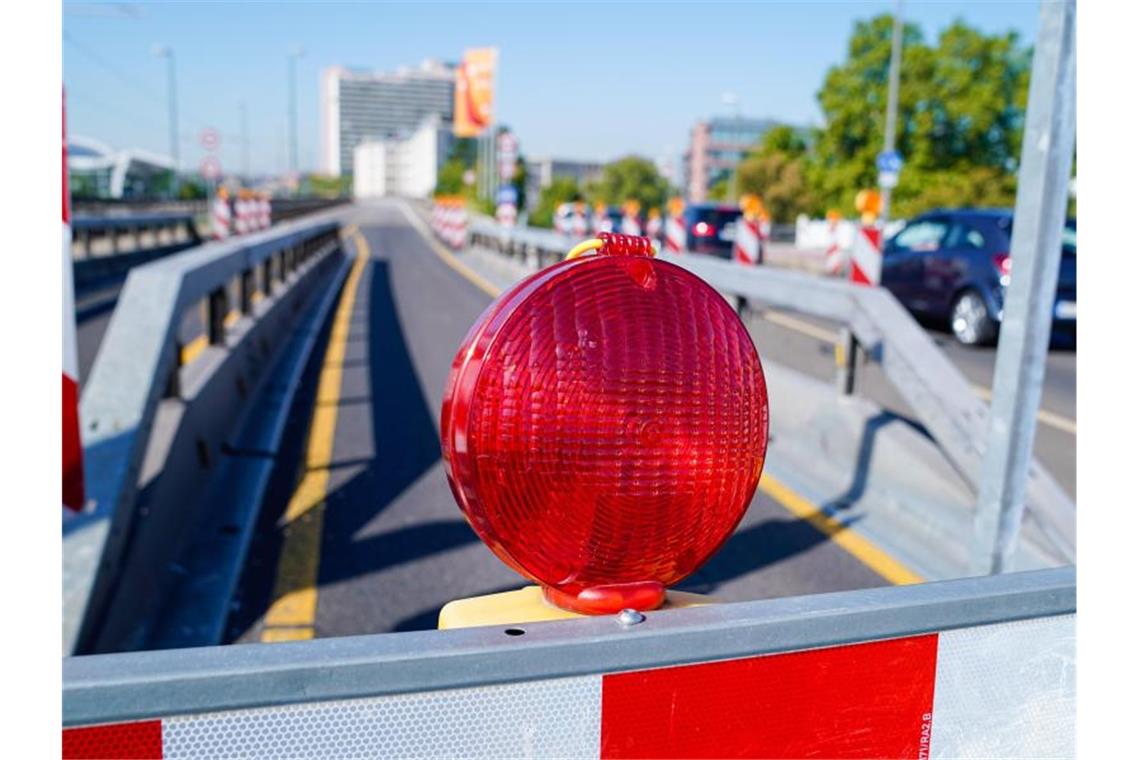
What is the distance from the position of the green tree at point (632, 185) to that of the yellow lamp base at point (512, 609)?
109 m

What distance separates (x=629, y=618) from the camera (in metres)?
1.17

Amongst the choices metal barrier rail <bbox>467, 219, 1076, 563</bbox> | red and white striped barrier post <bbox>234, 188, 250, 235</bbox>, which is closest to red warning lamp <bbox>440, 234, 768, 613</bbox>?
metal barrier rail <bbox>467, 219, 1076, 563</bbox>

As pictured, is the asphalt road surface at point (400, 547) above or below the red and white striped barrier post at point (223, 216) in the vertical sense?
below

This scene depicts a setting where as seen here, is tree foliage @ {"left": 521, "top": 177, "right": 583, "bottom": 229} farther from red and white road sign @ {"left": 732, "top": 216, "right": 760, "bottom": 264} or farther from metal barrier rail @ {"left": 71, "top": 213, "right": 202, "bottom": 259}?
red and white road sign @ {"left": 732, "top": 216, "right": 760, "bottom": 264}

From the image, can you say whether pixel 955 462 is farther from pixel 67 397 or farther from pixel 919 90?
pixel 919 90

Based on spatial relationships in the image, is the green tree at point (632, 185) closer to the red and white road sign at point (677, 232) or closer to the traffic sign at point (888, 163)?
the traffic sign at point (888, 163)

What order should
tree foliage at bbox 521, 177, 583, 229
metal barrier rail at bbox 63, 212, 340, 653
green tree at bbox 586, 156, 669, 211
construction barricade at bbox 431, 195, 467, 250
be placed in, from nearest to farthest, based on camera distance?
metal barrier rail at bbox 63, 212, 340, 653 < construction barricade at bbox 431, 195, 467, 250 < tree foliage at bbox 521, 177, 583, 229 < green tree at bbox 586, 156, 669, 211

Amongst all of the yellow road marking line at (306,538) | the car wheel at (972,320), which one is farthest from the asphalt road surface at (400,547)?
the car wheel at (972,320)

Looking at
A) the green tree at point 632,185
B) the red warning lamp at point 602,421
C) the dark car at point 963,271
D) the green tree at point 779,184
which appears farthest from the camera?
the green tree at point 632,185

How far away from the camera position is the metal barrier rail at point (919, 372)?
156 inches

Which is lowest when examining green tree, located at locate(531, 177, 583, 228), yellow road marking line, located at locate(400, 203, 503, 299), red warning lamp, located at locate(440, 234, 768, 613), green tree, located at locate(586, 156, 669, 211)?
yellow road marking line, located at locate(400, 203, 503, 299)

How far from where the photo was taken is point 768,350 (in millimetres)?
11727

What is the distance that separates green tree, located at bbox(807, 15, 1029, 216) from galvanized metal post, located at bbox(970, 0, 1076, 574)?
6008 cm

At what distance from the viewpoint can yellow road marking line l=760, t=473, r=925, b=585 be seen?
4.50 metres
